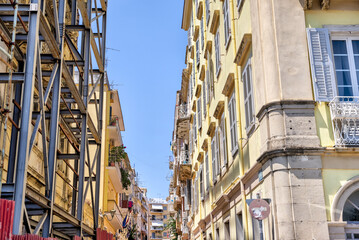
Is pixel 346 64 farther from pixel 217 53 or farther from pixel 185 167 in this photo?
pixel 185 167

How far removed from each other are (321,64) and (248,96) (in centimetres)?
228

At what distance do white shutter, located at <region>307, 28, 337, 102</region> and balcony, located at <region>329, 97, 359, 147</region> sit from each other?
24cm

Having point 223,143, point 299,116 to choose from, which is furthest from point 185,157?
point 299,116

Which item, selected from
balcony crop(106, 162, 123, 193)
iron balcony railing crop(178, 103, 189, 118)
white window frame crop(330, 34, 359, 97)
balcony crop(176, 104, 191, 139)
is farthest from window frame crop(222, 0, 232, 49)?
iron balcony railing crop(178, 103, 189, 118)

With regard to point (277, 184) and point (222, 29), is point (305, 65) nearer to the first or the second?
Result: point (277, 184)

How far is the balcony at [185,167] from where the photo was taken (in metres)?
27.8

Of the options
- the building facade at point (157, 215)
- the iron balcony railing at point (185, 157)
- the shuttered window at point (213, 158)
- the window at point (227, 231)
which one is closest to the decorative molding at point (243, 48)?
the shuttered window at point (213, 158)

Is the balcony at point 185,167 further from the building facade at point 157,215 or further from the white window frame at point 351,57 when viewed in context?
the building facade at point 157,215

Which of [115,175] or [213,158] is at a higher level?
[115,175]

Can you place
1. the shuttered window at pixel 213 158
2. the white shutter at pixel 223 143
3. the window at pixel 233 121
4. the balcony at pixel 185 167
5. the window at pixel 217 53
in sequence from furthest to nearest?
the balcony at pixel 185 167, the shuttered window at pixel 213 158, the window at pixel 217 53, the white shutter at pixel 223 143, the window at pixel 233 121

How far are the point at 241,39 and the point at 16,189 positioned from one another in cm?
706

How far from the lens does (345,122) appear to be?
9.23 meters

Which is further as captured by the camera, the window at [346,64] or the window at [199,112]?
the window at [199,112]

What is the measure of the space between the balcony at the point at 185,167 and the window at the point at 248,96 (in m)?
16.2
